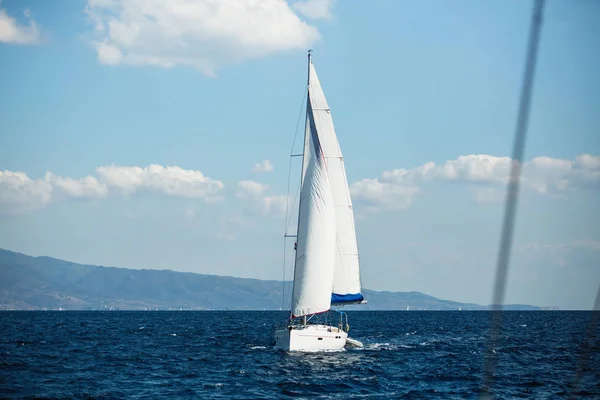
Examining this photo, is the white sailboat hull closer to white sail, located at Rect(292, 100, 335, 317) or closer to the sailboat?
the sailboat

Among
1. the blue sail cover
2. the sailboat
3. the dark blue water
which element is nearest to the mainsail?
the sailboat

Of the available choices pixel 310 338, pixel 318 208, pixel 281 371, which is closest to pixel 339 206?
pixel 318 208

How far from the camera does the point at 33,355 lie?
2552 inches

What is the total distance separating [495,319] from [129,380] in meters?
37.6

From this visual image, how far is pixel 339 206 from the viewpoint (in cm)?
6391

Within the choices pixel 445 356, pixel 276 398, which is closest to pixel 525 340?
pixel 445 356

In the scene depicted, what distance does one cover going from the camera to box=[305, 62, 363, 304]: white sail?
204ft

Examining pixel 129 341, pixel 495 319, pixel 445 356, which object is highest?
pixel 495 319

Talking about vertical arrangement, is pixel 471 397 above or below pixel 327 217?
below

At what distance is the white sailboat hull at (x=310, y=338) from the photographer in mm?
57925

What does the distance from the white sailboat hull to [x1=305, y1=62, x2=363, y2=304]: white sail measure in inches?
196

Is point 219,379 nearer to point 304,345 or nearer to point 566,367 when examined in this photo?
point 304,345

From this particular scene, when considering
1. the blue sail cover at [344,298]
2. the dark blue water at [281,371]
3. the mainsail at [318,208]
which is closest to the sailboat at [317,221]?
the mainsail at [318,208]

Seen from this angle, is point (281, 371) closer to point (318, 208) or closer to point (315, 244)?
point (315, 244)
